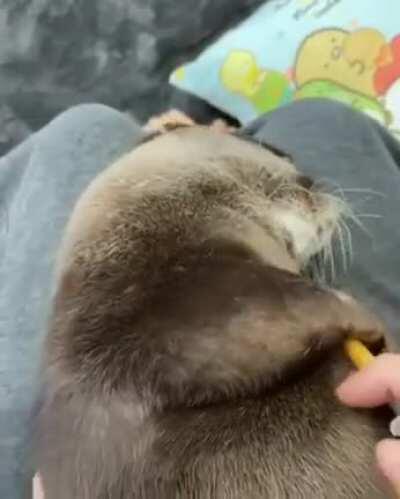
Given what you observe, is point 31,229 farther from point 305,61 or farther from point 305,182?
point 305,61

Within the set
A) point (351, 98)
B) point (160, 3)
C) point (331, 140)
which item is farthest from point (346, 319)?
point (160, 3)

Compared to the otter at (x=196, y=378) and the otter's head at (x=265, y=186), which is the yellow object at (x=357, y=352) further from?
the otter's head at (x=265, y=186)

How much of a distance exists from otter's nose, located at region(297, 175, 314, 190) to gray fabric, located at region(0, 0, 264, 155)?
0.53m

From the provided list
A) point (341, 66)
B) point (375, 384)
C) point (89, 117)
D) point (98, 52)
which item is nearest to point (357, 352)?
point (375, 384)

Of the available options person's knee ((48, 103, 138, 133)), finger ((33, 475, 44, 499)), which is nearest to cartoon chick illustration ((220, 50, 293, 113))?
person's knee ((48, 103, 138, 133))

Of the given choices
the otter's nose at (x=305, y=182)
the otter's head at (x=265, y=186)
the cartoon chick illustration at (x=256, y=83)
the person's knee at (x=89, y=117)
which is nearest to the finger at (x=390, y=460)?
the otter's head at (x=265, y=186)

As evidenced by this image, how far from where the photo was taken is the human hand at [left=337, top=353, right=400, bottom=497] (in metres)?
0.76

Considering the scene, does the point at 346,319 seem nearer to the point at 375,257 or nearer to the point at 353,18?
the point at 375,257

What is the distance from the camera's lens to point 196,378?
78cm

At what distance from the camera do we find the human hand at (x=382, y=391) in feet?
2.48

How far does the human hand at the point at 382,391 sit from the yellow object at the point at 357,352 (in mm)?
12

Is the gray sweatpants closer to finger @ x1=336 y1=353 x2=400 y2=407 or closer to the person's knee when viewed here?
the person's knee

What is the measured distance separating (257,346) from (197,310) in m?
0.05

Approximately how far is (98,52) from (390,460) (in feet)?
3.19
